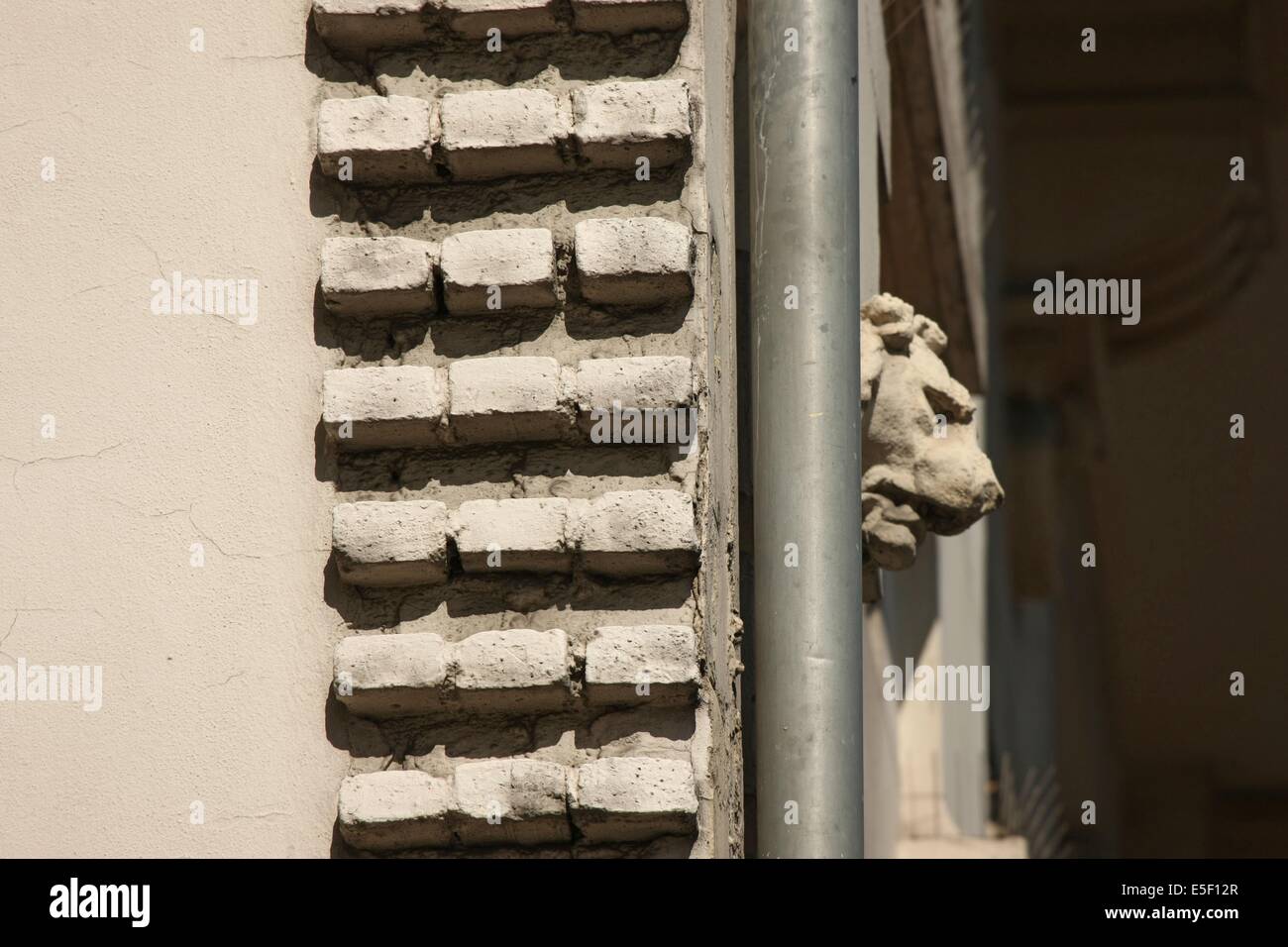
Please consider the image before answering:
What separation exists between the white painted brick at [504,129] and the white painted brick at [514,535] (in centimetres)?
65

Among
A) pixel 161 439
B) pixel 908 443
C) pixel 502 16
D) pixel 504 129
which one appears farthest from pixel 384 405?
pixel 908 443

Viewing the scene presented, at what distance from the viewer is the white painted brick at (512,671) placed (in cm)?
318

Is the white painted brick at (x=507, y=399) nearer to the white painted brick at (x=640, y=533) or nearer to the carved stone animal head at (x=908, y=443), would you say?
the white painted brick at (x=640, y=533)

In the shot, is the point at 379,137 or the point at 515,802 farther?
the point at 379,137

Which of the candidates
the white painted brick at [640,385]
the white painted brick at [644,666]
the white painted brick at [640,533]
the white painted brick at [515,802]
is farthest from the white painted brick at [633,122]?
the white painted brick at [515,802]

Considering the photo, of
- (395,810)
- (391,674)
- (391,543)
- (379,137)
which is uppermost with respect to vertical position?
(379,137)

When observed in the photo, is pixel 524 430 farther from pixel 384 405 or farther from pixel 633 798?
pixel 633 798

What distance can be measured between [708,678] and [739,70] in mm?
1402

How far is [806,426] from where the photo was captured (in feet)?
11.9

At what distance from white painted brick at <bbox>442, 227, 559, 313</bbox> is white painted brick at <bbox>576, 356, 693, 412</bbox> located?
20 centimetres

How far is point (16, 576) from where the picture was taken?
132 inches

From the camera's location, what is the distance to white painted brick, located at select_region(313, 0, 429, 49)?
3.43 meters

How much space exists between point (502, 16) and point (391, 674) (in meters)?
1.26

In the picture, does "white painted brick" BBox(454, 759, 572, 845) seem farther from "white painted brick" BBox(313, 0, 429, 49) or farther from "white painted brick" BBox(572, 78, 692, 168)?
"white painted brick" BBox(313, 0, 429, 49)
